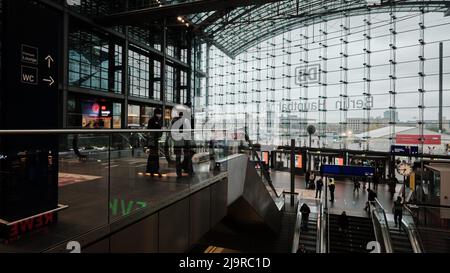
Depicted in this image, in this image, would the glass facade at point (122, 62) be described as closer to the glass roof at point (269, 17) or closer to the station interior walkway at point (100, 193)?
the glass roof at point (269, 17)

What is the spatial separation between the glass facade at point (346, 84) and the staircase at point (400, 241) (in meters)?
13.3

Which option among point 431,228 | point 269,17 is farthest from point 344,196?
point 269,17

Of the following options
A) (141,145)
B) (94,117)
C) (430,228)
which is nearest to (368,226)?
(430,228)

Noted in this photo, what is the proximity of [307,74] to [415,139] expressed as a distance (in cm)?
1157

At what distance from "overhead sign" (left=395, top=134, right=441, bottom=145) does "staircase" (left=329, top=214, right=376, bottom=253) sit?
11227 millimetres

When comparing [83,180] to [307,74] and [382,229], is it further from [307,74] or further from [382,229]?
[307,74]

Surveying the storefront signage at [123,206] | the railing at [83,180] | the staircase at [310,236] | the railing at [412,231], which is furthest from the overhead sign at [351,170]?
the storefront signage at [123,206]

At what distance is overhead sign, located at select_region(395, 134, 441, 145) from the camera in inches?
882

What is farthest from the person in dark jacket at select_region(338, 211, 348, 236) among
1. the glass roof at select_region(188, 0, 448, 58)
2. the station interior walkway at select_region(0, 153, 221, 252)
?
the glass roof at select_region(188, 0, 448, 58)

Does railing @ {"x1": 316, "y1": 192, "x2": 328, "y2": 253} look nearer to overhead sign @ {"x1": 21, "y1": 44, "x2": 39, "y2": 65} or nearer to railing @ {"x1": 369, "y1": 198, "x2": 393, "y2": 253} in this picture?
railing @ {"x1": 369, "y1": 198, "x2": 393, "y2": 253}

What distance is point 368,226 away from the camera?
1542cm

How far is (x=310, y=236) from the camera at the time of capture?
14.9 metres
